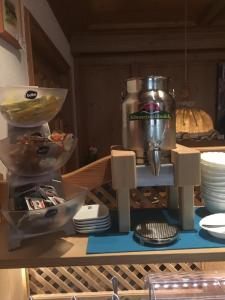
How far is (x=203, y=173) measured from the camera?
0.84 m

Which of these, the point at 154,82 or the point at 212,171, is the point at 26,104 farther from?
the point at 212,171

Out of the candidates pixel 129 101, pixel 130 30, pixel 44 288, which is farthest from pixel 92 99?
pixel 129 101

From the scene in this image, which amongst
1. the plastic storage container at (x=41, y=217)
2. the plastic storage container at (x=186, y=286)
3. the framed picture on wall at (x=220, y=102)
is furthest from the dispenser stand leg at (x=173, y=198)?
the framed picture on wall at (x=220, y=102)

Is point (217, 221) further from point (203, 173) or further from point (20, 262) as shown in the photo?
point (20, 262)

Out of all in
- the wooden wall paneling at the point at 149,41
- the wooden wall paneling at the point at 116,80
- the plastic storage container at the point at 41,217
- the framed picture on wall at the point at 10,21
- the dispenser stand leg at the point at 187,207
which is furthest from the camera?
the wooden wall paneling at the point at 116,80

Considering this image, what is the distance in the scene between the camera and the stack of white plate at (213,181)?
2.62 feet

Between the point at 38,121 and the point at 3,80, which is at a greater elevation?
the point at 3,80

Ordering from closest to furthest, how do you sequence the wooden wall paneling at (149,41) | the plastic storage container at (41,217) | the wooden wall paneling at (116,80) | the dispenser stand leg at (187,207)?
the plastic storage container at (41,217) → the dispenser stand leg at (187,207) → the wooden wall paneling at (149,41) → the wooden wall paneling at (116,80)

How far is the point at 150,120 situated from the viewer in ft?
2.50

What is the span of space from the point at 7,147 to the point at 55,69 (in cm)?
201

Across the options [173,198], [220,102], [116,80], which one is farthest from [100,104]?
[173,198]

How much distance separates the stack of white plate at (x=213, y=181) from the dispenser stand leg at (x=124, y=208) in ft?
0.72

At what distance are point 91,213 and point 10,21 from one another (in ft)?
2.10

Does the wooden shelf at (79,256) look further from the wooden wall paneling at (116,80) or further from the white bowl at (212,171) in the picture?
the wooden wall paneling at (116,80)
